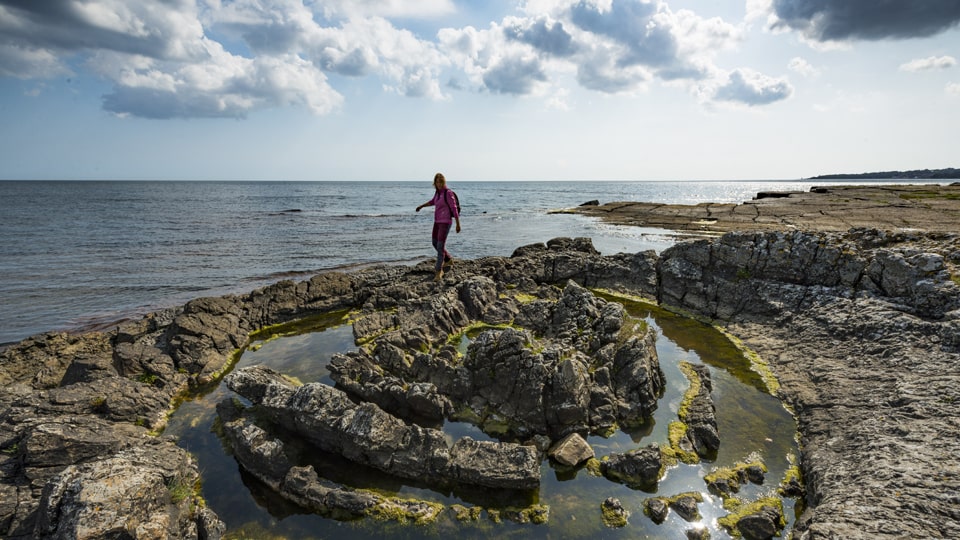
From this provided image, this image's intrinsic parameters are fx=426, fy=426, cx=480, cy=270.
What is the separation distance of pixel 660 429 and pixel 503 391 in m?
4.23

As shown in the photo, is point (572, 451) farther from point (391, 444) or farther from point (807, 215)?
point (807, 215)

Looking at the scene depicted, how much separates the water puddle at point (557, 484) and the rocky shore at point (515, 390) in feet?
1.03

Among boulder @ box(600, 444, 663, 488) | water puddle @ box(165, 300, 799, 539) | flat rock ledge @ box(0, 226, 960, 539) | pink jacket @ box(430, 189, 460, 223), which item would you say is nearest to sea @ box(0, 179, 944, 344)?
flat rock ledge @ box(0, 226, 960, 539)

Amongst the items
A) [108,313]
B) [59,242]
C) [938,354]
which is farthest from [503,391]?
[59,242]

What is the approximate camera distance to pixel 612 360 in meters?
13.1

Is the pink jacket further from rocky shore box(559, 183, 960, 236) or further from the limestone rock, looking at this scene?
rocky shore box(559, 183, 960, 236)

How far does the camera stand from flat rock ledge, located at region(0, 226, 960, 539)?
743 cm

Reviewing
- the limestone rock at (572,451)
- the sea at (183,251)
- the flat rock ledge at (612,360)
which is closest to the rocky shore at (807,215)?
the sea at (183,251)

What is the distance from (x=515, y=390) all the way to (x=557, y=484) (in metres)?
2.89

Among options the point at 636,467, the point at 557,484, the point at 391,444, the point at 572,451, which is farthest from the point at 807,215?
the point at 391,444

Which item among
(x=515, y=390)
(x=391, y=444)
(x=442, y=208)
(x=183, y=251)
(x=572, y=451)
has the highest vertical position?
(x=442, y=208)

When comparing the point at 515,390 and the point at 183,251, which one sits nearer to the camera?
the point at 515,390

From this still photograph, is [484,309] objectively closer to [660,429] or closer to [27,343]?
[660,429]

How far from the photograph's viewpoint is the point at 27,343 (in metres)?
16.0
